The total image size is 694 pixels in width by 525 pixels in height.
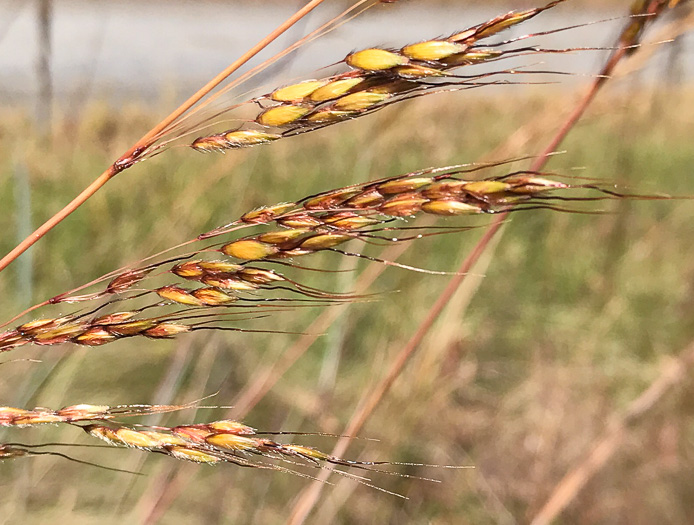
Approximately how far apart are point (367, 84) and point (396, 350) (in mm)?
687

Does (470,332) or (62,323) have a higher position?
(62,323)

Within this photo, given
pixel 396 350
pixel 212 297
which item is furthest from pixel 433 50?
pixel 396 350

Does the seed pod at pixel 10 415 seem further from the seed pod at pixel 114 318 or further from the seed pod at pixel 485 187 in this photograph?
the seed pod at pixel 485 187

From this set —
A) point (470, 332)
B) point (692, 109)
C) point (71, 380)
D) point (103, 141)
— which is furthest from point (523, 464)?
point (692, 109)

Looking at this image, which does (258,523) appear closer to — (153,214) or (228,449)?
(228,449)

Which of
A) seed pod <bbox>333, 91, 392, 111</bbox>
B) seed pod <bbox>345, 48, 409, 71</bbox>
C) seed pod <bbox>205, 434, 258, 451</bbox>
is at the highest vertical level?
seed pod <bbox>345, 48, 409, 71</bbox>

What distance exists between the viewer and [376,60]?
17cm

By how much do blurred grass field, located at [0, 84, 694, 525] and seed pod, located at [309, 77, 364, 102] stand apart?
0.82ft

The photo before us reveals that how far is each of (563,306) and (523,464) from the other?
39cm

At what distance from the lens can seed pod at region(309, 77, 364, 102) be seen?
0.56 feet

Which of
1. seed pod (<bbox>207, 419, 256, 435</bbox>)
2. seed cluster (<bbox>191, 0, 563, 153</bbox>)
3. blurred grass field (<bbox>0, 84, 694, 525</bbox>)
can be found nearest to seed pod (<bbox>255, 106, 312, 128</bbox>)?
seed cluster (<bbox>191, 0, 563, 153</bbox>)

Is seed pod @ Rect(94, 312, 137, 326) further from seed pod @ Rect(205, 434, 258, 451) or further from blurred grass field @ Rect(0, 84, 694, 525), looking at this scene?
blurred grass field @ Rect(0, 84, 694, 525)

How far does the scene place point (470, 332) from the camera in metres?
0.93

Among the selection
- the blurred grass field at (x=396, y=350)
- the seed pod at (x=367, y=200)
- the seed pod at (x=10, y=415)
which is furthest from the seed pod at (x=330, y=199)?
the blurred grass field at (x=396, y=350)
